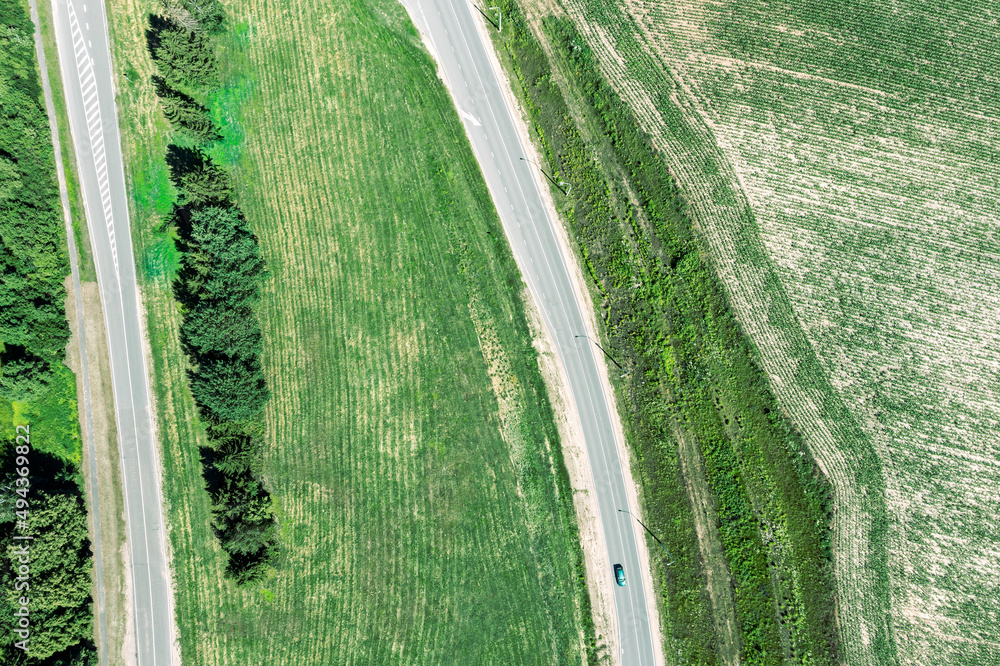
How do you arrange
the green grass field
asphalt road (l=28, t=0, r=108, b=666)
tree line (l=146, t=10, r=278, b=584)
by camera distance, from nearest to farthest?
tree line (l=146, t=10, r=278, b=584)
asphalt road (l=28, t=0, r=108, b=666)
the green grass field

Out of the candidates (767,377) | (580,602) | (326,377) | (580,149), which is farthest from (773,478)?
(326,377)

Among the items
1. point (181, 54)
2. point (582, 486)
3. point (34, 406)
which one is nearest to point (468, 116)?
point (181, 54)

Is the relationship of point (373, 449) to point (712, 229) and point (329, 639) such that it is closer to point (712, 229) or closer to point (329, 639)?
point (329, 639)

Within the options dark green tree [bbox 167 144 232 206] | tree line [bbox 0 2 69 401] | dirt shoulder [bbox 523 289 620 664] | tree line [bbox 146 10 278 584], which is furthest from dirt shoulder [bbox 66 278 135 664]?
dirt shoulder [bbox 523 289 620 664]

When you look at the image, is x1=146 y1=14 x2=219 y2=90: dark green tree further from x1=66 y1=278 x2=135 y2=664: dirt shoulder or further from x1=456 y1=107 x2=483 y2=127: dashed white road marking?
x1=456 y1=107 x2=483 y2=127: dashed white road marking

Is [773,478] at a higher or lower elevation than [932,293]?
lower

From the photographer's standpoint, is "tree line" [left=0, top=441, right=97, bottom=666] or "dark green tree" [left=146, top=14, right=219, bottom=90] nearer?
"tree line" [left=0, top=441, right=97, bottom=666]

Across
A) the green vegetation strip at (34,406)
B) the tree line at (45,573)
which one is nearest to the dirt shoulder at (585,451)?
the green vegetation strip at (34,406)
